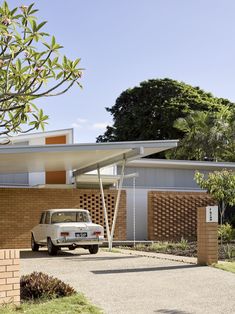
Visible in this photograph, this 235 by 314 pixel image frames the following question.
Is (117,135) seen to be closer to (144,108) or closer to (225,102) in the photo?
(144,108)

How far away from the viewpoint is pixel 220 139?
3431 cm

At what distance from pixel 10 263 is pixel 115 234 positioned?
13.9 metres

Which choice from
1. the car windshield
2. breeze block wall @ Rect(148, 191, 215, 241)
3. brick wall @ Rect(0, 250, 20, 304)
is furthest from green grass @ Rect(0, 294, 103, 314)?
breeze block wall @ Rect(148, 191, 215, 241)

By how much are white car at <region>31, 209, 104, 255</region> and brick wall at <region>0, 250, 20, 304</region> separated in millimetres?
7756

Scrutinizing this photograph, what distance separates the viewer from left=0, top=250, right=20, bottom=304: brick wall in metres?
7.77

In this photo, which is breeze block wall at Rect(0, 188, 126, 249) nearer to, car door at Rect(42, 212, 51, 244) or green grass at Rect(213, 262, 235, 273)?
car door at Rect(42, 212, 51, 244)

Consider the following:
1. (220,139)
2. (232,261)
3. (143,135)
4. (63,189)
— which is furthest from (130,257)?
(143,135)

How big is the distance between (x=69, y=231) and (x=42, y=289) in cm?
724

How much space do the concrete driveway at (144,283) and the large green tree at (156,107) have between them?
92.6 feet

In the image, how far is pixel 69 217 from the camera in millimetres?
16922

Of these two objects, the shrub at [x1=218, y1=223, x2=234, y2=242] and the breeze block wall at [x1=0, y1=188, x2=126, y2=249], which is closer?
the shrub at [x1=218, y1=223, x2=234, y2=242]

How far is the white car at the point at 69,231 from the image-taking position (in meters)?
15.7

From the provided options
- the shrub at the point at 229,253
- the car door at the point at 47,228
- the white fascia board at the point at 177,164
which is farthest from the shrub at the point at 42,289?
the white fascia board at the point at 177,164

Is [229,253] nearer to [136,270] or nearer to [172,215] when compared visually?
[136,270]
